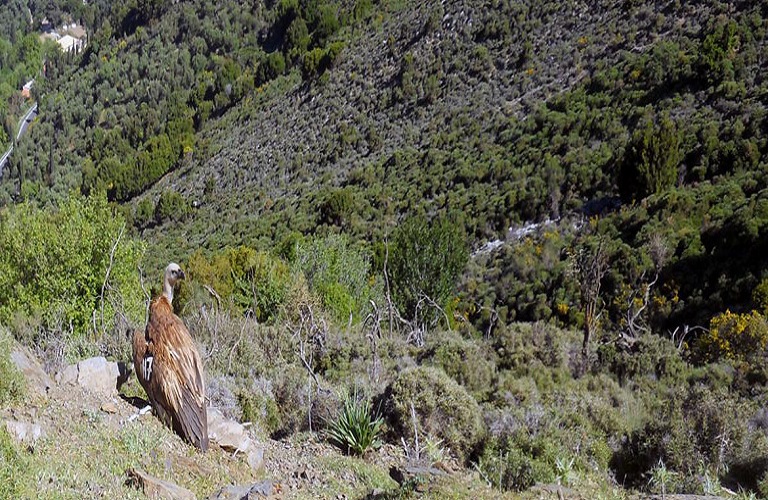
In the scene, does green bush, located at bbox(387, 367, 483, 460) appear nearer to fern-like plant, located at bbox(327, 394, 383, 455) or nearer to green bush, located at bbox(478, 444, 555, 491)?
fern-like plant, located at bbox(327, 394, 383, 455)

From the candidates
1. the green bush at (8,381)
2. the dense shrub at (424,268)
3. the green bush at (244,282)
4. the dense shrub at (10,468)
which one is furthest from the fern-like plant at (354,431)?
the dense shrub at (424,268)

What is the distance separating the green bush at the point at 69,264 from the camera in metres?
12.9

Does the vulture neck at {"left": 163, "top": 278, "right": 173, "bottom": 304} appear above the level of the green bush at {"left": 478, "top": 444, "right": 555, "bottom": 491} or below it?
above

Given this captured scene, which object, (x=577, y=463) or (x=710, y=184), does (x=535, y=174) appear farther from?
(x=577, y=463)

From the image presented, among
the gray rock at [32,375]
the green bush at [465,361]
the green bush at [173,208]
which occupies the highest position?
the gray rock at [32,375]

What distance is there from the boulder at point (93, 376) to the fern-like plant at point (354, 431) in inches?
77.7

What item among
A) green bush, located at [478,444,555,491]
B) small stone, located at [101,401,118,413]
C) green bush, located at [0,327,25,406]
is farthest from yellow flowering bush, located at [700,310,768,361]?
green bush, located at [0,327,25,406]

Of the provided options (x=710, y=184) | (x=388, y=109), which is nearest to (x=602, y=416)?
(x=710, y=184)

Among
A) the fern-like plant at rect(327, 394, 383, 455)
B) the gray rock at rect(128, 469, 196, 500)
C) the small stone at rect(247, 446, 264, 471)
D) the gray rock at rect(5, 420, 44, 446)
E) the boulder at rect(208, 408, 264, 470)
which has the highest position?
the gray rock at rect(5, 420, 44, 446)

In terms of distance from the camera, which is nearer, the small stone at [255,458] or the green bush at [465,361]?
the small stone at [255,458]

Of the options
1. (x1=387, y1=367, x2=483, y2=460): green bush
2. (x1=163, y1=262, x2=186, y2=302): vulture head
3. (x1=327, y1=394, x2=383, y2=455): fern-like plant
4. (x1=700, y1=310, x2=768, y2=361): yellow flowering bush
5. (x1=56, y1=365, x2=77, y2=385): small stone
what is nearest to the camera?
(x1=56, y1=365, x2=77, y2=385): small stone

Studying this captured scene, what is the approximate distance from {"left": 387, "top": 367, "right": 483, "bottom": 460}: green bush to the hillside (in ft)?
0.08

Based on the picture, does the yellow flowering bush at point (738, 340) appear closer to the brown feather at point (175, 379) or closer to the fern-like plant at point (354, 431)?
the fern-like plant at point (354, 431)

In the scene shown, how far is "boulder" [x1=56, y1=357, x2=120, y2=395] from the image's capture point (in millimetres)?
5164
